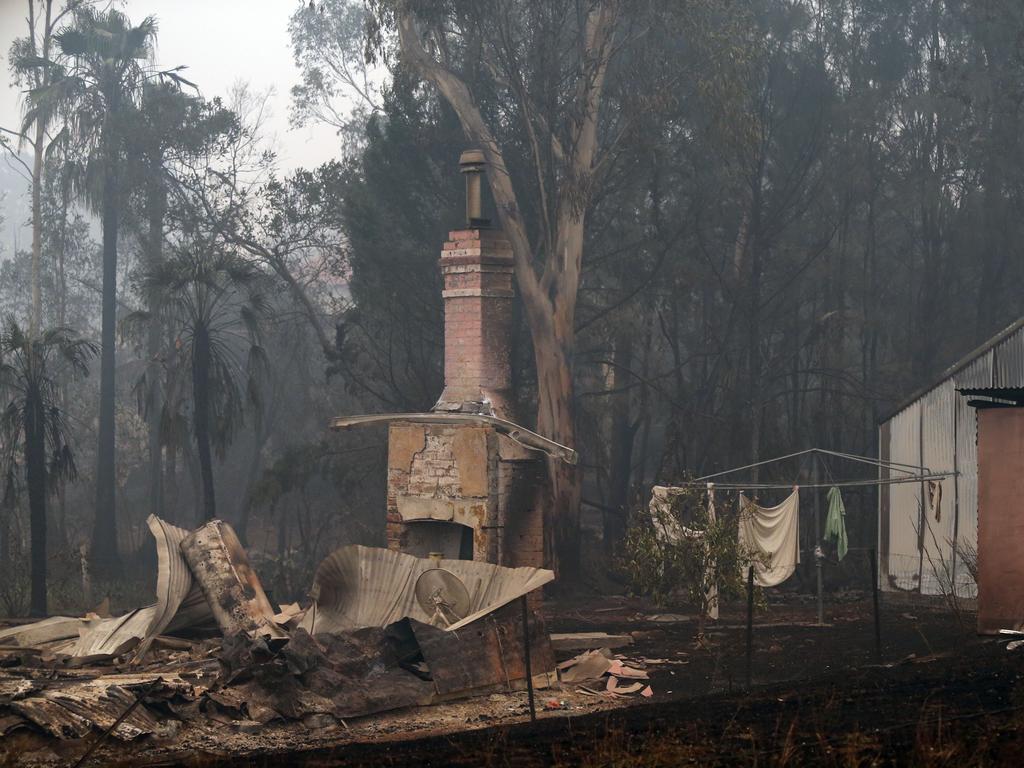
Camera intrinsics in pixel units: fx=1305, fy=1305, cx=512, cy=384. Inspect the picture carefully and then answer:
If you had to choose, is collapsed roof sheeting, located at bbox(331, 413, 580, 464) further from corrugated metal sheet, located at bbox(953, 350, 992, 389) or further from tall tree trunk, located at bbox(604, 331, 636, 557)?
tall tree trunk, located at bbox(604, 331, 636, 557)

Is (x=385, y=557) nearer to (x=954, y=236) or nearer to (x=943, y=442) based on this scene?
(x=943, y=442)

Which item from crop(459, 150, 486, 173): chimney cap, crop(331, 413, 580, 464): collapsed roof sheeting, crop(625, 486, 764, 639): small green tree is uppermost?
crop(459, 150, 486, 173): chimney cap

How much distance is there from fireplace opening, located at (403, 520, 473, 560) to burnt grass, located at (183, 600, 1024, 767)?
16.7 feet

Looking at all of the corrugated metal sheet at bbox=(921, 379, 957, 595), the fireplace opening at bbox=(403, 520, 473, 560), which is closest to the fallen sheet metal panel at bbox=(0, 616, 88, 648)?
the fireplace opening at bbox=(403, 520, 473, 560)

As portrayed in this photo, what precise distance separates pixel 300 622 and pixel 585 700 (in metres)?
4.16

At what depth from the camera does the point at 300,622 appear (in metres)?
15.9

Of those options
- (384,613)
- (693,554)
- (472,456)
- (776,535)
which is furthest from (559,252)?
(384,613)

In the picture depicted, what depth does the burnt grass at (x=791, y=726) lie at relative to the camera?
7.87m

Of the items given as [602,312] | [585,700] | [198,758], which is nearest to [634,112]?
[602,312]

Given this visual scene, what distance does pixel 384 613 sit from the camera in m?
15.7

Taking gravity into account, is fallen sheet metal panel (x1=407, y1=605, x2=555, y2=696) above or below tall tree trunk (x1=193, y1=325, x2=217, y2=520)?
below

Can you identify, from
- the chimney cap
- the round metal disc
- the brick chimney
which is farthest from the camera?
the chimney cap

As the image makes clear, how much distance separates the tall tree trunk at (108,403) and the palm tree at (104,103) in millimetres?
27

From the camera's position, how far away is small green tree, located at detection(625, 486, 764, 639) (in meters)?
17.2
